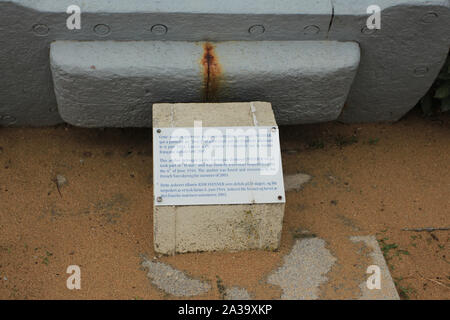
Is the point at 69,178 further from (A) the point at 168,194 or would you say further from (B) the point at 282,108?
(B) the point at 282,108

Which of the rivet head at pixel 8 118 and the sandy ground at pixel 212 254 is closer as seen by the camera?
the sandy ground at pixel 212 254

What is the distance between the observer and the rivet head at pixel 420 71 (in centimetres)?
347

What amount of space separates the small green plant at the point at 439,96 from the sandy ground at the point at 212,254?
4.2 inches

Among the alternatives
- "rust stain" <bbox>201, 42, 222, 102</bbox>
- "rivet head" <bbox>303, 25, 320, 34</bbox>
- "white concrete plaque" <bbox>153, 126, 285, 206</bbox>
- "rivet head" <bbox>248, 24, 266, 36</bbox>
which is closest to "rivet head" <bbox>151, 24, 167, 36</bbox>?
"rust stain" <bbox>201, 42, 222, 102</bbox>

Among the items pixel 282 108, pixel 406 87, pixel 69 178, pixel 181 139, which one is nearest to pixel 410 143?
pixel 406 87

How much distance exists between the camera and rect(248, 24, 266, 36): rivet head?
3.16 metres

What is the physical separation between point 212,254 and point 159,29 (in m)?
1.24

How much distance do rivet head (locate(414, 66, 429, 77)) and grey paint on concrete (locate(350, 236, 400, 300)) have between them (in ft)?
3.70

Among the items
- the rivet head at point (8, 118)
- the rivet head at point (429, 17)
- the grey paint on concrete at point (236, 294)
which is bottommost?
the grey paint on concrete at point (236, 294)

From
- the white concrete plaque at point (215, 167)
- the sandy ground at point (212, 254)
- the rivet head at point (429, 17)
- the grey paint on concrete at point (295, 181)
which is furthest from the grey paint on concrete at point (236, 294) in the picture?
the rivet head at point (429, 17)

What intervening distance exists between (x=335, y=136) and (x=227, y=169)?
1.28 meters

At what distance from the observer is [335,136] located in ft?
12.8

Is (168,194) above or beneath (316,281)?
above

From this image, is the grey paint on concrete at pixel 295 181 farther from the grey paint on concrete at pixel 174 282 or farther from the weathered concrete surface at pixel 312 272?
the grey paint on concrete at pixel 174 282
